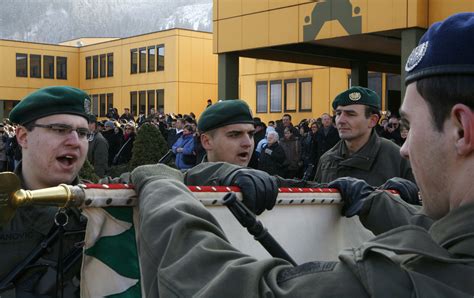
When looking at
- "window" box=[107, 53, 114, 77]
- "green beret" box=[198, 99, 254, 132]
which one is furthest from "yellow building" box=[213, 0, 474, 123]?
"window" box=[107, 53, 114, 77]

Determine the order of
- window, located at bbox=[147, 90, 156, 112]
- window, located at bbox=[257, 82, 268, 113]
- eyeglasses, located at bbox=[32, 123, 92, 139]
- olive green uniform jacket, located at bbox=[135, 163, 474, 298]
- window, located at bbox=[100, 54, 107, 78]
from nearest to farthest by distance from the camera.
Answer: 1. olive green uniform jacket, located at bbox=[135, 163, 474, 298]
2. eyeglasses, located at bbox=[32, 123, 92, 139]
3. window, located at bbox=[257, 82, 268, 113]
4. window, located at bbox=[147, 90, 156, 112]
5. window, located at bbox=[100, 54, 107, 78]

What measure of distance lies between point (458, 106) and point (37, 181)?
2125mm

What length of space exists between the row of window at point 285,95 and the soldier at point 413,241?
2456cm

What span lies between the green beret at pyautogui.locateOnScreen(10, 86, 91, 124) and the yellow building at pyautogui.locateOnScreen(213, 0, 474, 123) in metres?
9.78

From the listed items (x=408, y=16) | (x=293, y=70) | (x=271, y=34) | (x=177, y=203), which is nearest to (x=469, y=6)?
(x=408, y=16)

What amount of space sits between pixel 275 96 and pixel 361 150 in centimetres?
2306

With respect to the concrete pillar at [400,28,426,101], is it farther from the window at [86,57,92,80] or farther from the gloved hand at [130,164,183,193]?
the window at [86,57,92,80]

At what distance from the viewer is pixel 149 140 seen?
14961 millimetres

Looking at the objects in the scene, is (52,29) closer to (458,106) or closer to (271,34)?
(271,34)

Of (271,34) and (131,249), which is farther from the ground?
(271,34)

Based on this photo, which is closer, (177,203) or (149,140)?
(177,203)

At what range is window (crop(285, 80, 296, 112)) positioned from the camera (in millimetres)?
26922

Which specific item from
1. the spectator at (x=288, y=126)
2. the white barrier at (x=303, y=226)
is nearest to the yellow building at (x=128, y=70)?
the spectator at (x=288, y=126)

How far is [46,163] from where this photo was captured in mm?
2820
